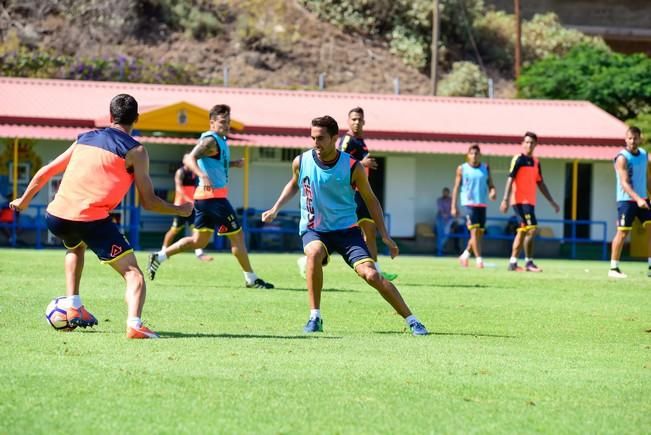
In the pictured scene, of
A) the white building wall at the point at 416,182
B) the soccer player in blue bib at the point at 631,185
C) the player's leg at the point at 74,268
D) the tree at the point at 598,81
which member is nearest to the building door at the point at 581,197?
the white building wall at the point at 416,182

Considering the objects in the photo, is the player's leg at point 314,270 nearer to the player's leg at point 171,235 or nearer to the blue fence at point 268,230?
the player's leg at point 171,235

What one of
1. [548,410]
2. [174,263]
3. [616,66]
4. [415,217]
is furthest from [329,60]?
[548,410]

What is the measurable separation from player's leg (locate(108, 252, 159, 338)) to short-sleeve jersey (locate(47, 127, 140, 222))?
43 cm

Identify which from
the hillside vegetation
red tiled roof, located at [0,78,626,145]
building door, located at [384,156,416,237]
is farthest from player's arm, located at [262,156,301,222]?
the hillside vegetation

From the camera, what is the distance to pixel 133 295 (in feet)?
32.2

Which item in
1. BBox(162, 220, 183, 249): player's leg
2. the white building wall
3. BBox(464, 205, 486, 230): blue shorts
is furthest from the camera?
the white building wall

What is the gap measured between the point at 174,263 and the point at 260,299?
24.7 feet

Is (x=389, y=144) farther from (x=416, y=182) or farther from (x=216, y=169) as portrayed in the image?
(x=216, y=169)

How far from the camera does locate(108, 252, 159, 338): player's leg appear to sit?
9703 millimetres

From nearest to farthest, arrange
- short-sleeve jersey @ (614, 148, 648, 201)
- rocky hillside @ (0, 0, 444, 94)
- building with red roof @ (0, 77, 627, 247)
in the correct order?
short-sleeve jersey @ (614, 148, 648, 201), building with red roof @ (0, 77, 627, 247), rocky hillside @ (0, 0, 444, 94)

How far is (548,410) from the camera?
7.02 meters

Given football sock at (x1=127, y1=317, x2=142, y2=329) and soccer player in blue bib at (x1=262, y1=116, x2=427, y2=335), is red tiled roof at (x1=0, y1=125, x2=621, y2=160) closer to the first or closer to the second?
soccer player in blue bib at (x1=262, y1=116, x2=427, y2=335)

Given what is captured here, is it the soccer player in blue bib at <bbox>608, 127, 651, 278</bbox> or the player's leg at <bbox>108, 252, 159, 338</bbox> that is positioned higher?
the soccer player in blue bib at <bbox>608, 127, 651, 278</bbox>

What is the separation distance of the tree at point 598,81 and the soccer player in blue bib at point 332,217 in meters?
35.7
